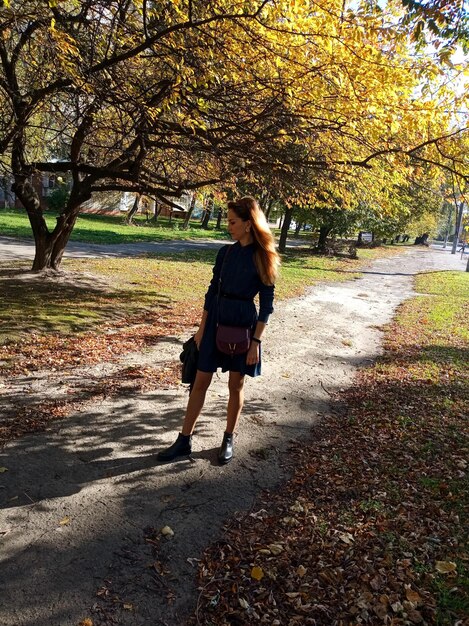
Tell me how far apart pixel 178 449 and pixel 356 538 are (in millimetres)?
1551

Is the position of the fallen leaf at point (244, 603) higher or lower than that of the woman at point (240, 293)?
lower

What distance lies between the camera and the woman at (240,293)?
3588 millimetres

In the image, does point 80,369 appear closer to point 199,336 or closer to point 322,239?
point 199,336

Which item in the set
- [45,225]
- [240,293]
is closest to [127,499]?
[240,293]

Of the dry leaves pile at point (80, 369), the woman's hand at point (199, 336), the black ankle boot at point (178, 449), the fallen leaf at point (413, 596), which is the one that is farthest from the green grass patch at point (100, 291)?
the fallen leaf at point (413, 596)

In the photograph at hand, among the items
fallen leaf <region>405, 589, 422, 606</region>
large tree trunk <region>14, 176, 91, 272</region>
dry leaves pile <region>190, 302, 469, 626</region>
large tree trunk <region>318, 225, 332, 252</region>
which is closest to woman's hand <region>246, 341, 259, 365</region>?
dry leaves pile <region>190, 302, 469, 626</region>

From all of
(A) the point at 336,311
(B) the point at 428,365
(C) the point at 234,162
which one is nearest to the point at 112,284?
(C) the point at 234,162

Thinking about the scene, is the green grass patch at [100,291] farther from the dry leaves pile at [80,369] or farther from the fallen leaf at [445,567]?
the fallen leaf at [445,567]

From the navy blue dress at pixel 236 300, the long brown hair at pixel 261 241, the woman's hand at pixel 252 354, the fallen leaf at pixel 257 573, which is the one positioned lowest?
the fallen leaf at pixel 257 573

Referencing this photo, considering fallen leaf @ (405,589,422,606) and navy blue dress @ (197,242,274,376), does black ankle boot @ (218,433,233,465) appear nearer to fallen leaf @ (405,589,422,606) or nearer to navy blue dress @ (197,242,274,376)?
navy blue dress @ (197,242,274,376)

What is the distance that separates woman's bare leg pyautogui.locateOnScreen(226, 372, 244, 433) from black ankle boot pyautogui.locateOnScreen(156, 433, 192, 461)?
1.17 ft

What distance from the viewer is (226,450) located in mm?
3918

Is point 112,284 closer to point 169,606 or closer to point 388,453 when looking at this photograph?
point 388,453

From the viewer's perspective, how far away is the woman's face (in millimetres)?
3594
